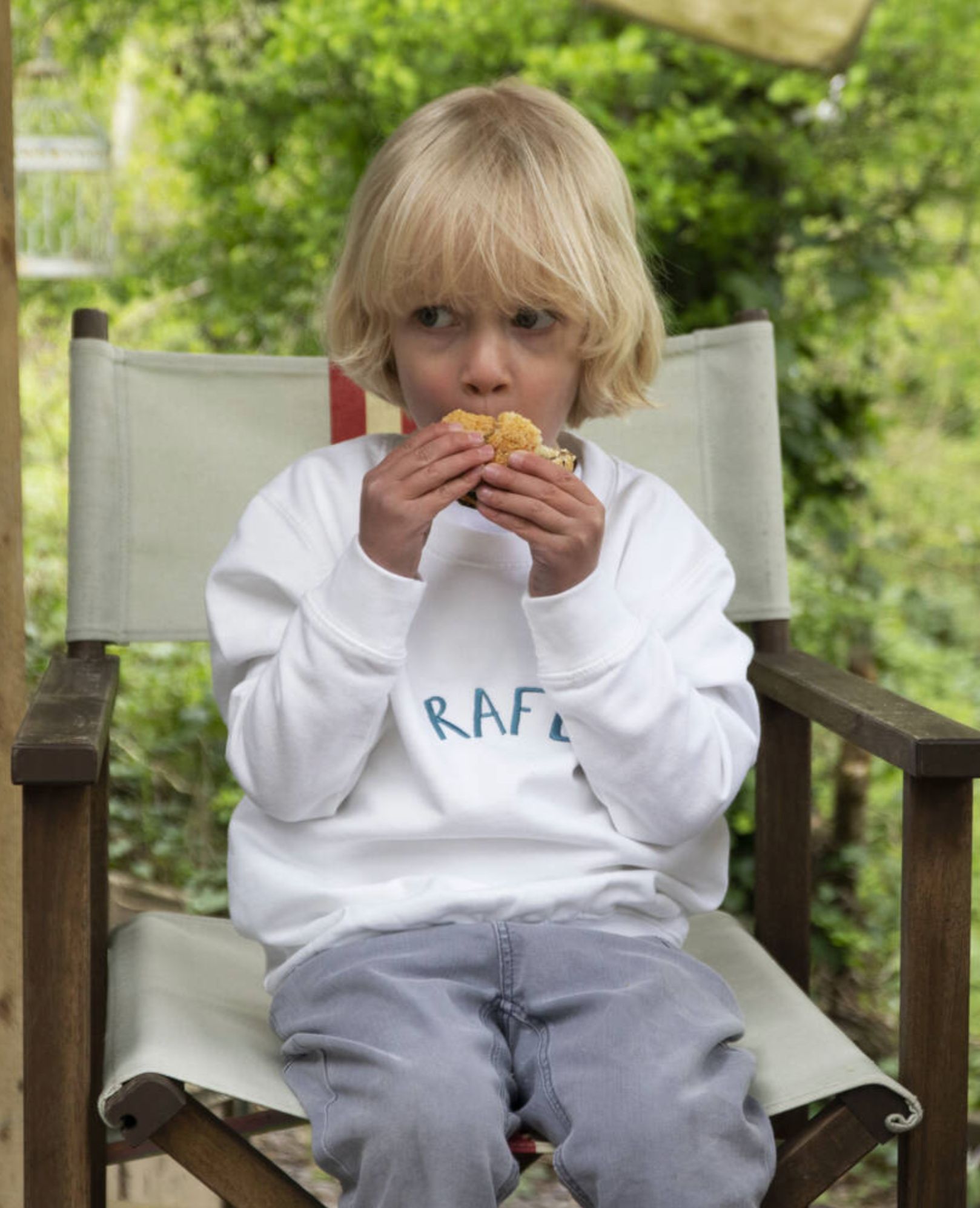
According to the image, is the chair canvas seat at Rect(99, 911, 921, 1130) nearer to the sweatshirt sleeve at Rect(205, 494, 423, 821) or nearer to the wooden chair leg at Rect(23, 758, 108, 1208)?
the wooden chair leg at Rect(23, 758, 108, 1208)

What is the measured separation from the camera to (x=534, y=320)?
142 cm

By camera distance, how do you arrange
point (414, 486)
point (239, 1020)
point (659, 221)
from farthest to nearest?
point (659, 221)
point (239, 1020)
point (414, 486)

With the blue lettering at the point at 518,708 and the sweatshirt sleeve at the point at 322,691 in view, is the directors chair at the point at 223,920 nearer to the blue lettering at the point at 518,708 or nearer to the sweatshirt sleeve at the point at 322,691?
the sweatshirt sleeve at the point at 322,691

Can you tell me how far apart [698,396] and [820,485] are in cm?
133

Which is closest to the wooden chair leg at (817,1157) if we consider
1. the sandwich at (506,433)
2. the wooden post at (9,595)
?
the sandwich at (506,433)

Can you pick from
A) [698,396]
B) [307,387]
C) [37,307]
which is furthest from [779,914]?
[37,307]

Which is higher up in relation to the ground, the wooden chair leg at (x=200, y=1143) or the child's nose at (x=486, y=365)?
the child's nose at (x=486, y=365)

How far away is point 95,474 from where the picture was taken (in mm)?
1787

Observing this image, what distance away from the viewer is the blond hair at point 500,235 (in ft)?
4.52

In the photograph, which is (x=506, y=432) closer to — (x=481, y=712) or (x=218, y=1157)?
(x=481, y=712)

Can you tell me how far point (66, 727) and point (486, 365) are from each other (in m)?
0.49

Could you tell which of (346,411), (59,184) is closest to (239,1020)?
(346,411)

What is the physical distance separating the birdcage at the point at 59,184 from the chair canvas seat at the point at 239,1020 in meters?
2.31

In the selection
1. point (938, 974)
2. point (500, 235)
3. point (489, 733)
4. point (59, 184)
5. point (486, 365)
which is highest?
point (59, 184)
